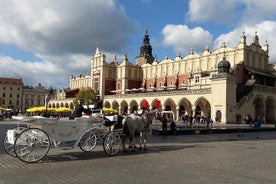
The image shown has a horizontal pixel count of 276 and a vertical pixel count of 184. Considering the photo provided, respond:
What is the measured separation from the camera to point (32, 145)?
934 cm

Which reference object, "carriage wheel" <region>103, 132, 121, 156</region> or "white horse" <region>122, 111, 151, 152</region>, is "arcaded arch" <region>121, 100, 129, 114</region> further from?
"carriage wheel" <region>103, 132, 121, 156</region>

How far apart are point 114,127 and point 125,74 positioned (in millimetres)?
64942

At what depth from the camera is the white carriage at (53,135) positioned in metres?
9.38

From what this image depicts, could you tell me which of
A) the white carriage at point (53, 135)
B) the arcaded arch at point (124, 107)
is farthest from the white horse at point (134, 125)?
the arcaded arch at point (124, 107)

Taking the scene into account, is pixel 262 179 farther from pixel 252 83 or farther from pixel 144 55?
pixel 144 55

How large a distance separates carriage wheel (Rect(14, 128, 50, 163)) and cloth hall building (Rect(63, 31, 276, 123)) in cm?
2815

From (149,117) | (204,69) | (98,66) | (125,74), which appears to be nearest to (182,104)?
(204,69)

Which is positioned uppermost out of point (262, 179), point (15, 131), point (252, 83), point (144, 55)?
point (144, 55)

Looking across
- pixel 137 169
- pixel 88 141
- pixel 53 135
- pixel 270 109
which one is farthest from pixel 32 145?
pixel 270 109

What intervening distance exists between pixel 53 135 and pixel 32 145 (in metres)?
0.83

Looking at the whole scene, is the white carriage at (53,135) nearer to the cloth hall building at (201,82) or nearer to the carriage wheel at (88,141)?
the carriage wheel at (88,141)

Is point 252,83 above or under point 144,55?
under

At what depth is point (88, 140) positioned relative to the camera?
11.3 m

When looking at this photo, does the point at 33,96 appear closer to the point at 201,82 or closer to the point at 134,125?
the point at 201,82
